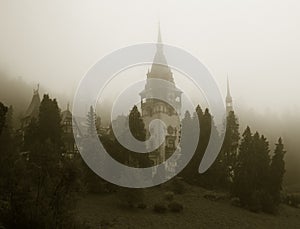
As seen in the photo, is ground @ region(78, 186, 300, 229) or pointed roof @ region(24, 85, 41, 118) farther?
pointed roof @ region(24, 85, 41, 118)

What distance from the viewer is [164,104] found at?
72.3 meters

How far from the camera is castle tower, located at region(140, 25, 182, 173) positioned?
226 feet

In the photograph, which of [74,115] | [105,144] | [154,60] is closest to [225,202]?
[105,144]

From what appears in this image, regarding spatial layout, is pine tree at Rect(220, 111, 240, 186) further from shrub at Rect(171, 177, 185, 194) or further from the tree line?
shrub at Rect(171, 177, 185, 194)

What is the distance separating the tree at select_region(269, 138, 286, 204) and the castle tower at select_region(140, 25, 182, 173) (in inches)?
606

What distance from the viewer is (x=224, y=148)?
56.8m

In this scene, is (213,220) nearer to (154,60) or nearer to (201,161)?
(201,161)

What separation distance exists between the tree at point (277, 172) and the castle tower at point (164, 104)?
15390mm

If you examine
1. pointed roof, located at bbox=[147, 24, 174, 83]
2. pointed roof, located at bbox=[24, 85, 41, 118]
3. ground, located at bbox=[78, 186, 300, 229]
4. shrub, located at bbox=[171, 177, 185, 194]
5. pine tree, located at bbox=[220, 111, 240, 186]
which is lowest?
ground, located at bbox=[78, 186, 300, 229]

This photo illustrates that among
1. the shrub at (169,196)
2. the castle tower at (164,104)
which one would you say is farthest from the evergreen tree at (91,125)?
the castle tower at (164,104)

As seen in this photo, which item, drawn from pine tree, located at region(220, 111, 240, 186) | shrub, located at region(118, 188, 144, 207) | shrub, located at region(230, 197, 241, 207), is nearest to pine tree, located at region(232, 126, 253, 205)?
shrub, located at region(230, 197, 241, 207)

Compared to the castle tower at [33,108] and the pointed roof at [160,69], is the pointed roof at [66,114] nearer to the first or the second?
the castle tower at [33,108]

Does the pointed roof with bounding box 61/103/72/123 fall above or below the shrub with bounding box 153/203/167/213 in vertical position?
above

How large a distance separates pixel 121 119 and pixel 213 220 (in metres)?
22.1
